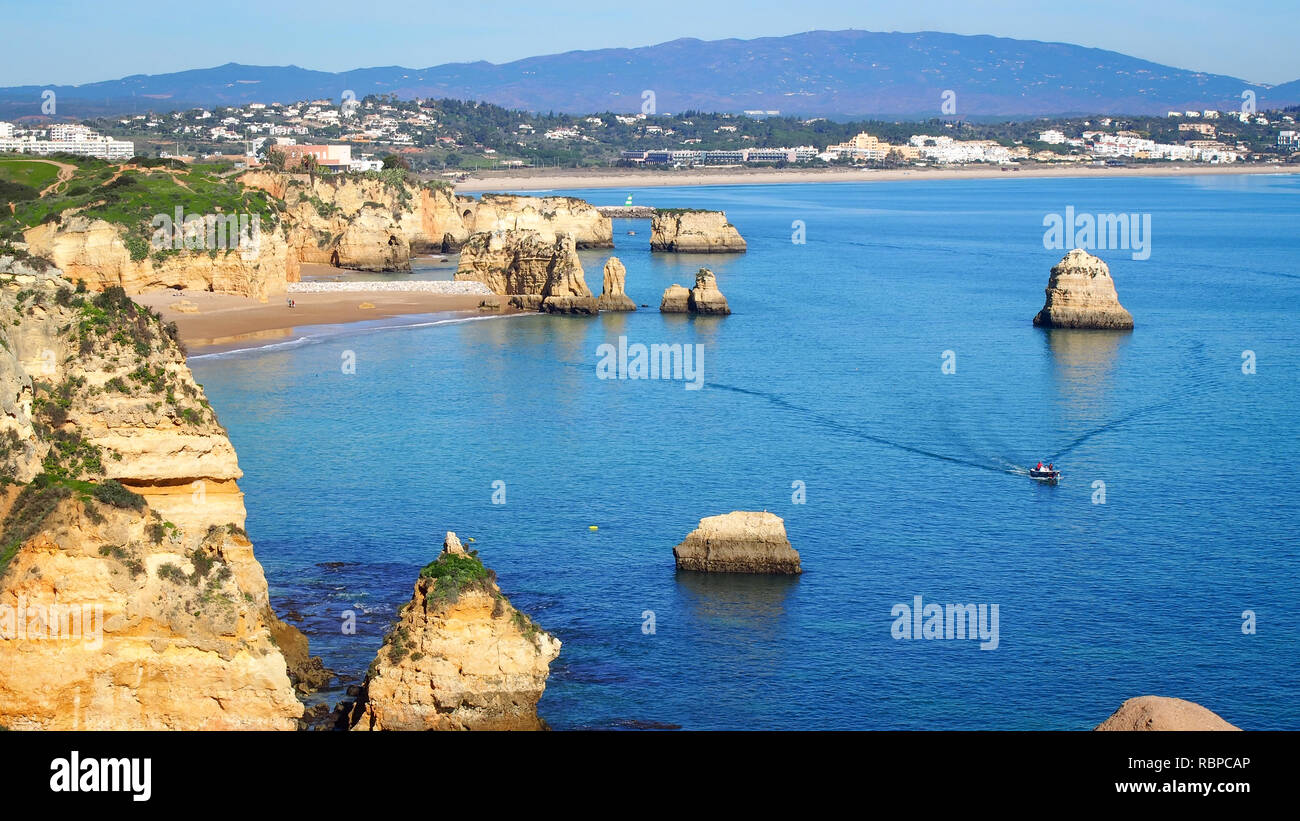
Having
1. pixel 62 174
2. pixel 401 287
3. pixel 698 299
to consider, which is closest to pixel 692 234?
pixel 401 287

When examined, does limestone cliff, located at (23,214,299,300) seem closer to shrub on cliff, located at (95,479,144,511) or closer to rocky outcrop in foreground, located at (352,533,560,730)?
rocky outcrop in foreground, located at (352,533,560,730)

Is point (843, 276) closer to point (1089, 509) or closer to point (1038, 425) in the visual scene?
point (1038, 425)

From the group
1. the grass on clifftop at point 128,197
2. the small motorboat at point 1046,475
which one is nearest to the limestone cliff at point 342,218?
the grass on clifftop at point 128,197

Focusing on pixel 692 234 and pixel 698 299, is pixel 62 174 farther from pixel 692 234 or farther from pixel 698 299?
pixel 692 234

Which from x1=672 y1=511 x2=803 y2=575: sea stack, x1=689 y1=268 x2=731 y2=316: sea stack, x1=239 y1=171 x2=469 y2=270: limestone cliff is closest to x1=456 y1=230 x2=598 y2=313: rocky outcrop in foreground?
x1=689 y1=268 x2=731 y2=316: sea stack
